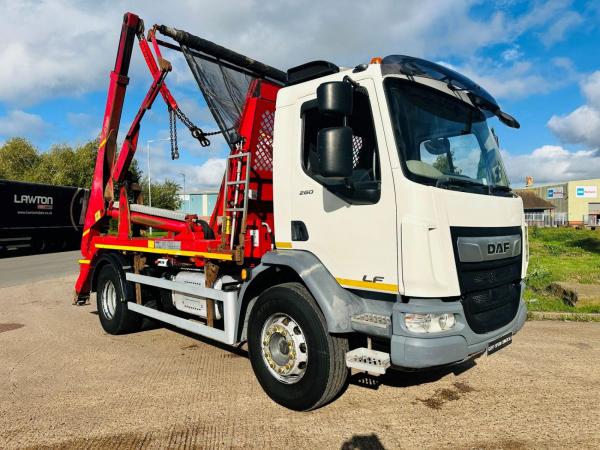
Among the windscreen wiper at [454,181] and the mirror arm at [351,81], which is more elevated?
the mirror arm at [351,81]

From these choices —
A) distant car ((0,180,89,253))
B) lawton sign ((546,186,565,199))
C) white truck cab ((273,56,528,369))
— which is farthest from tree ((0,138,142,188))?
lawton sign ((546,186,565,199))

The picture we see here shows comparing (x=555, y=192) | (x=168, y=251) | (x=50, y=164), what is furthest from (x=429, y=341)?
(x=555, y=192)

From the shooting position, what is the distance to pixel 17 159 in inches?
1871

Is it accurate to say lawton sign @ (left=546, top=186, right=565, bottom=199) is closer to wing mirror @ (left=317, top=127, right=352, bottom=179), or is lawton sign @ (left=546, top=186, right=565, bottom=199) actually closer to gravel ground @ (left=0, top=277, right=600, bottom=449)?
gravel ground @ (left=0, top=277, right=600, bottom=449)

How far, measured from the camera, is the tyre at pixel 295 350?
145 inches

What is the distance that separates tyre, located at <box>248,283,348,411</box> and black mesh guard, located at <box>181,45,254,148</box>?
194 cm

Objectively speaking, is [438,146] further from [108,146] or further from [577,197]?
[577,197]

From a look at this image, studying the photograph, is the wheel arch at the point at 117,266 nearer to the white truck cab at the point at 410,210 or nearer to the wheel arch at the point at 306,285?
the wheel arch at the point at 306,285

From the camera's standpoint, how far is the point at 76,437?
356 centimetres

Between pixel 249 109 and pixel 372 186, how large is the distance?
1.78 meters

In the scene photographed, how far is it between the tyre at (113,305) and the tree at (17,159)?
1838 inches

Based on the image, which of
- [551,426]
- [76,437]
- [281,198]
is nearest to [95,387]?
[76,437]

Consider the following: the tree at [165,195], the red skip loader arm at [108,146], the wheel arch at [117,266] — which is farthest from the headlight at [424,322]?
the tree at [165,195]

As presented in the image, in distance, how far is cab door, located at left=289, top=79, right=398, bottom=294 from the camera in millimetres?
3475
